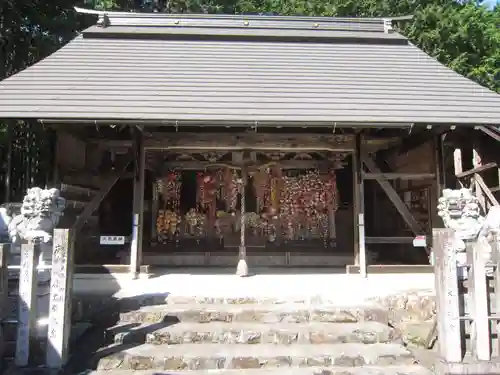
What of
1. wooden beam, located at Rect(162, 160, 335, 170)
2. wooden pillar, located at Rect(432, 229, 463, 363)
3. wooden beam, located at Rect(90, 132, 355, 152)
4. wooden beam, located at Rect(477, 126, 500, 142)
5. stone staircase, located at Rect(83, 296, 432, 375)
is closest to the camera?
wooden pillar, located at Rect(432, 229, 463, 363)

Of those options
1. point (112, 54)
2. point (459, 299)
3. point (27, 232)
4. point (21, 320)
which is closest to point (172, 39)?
point (112, 54)

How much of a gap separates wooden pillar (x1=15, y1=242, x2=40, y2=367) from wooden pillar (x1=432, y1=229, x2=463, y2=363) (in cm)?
399

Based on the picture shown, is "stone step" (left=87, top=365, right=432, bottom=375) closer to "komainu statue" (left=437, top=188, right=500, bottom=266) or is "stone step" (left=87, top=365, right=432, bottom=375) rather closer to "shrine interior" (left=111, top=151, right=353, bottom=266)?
"komainu statue" (left=437, top=188, right=500, bottom=266)

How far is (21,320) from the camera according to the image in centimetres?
379

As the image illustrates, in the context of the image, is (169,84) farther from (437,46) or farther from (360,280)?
(437,46)

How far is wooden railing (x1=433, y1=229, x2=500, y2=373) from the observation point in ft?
12.0

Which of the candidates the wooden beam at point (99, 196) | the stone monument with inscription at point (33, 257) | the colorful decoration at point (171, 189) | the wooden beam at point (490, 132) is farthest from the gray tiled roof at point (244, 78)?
the colorful decoration at point (171, 189)

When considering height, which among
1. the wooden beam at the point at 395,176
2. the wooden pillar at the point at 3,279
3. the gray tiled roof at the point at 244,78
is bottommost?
the wooden pillar at the point at 3,279

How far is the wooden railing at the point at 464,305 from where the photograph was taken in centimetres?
366

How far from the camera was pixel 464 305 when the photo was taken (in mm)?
3885

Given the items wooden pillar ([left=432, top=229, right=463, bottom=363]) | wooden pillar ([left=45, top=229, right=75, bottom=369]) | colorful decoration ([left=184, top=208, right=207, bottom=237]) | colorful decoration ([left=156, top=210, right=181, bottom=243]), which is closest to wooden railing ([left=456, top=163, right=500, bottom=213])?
wooden pillar ([left=432, top=229, right=463, bottom=363])

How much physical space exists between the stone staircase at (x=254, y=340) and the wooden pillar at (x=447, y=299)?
34 cm

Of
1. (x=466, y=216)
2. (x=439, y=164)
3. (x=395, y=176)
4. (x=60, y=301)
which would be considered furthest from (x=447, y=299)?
(x=439, y=164)

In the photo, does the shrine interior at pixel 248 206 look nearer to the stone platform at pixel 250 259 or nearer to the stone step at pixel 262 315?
the stone platform at pixel 250 259
